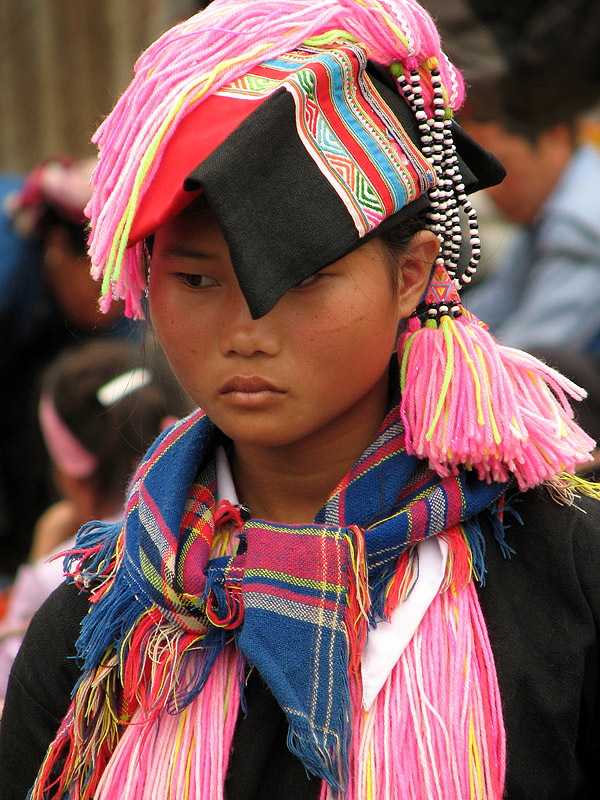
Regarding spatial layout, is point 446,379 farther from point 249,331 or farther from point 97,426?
point 97,426

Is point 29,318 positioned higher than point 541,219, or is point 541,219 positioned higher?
point 541,219

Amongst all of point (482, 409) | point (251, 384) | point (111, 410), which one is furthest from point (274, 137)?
point (111, 410)

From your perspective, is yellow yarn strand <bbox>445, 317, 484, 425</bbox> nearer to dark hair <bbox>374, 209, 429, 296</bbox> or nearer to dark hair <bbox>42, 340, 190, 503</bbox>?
dark hair <bbox>374, 209, 429, 296</bbox>

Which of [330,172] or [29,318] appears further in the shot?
[29,318]

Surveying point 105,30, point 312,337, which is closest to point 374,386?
point 312,337

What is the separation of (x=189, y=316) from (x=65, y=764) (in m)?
0.64

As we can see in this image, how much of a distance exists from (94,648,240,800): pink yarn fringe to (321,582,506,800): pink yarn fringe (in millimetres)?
147

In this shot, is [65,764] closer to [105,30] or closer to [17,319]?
[17,319]

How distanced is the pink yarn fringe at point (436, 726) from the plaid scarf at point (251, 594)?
1.4 inches

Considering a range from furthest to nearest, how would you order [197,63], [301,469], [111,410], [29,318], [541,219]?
1. [29,318]
2. [541,219]
3. [111,410]
4. [301,469]
5. [197,63]

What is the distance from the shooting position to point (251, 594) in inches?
47.3

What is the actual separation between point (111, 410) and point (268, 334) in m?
1.53

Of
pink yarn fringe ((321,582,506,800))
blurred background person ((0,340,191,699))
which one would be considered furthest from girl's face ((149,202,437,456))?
blurred background person ((0,340,191,699))

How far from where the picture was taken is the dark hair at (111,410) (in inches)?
99.2
